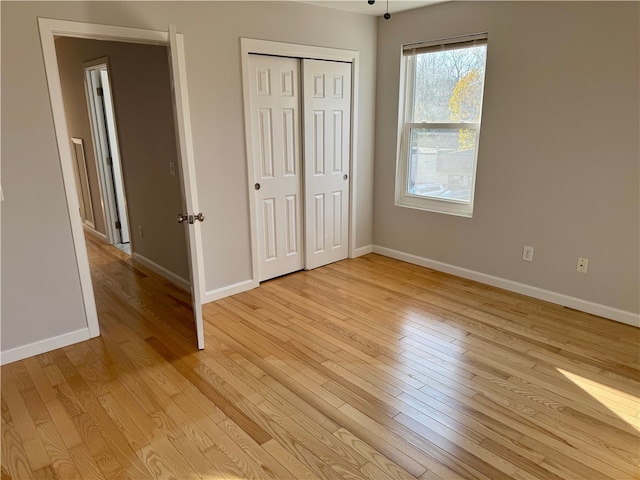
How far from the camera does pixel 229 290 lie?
11.8 feet

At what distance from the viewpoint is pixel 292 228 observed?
13.1 feet

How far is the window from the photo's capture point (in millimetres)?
3621

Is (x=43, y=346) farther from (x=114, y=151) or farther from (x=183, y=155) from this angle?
(x=114, y=151)

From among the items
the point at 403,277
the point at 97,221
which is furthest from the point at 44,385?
the point at 97,221

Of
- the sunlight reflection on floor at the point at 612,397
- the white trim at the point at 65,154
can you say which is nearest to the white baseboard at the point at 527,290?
the sunlight reflection on floor at the point at 612,397

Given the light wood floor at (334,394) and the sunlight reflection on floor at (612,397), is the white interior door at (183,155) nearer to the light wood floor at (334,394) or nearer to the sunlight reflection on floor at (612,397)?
the light wood floor at (334,394)

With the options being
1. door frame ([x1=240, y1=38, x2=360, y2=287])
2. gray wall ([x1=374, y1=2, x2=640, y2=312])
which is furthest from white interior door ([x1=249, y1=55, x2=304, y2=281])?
gray wall ([x1=374, y1=2, x2=640, y2=312])

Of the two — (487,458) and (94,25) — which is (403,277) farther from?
(94,25)

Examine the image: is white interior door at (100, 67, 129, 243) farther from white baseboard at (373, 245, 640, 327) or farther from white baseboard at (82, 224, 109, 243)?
white baseboard at (373, 245, 640, 327)

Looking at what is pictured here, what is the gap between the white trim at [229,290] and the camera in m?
3.49

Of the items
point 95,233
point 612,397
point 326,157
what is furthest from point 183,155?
point 95,233

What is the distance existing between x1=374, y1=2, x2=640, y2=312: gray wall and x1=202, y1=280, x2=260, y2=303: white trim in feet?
6.30

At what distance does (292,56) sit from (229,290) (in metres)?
2.06

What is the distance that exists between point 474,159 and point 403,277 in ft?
4.07
